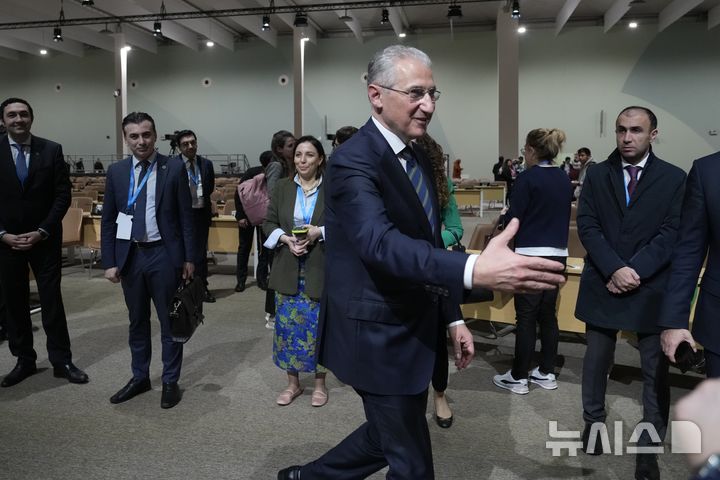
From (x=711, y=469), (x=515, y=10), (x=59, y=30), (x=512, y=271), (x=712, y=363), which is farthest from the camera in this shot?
(x=59, y=30)

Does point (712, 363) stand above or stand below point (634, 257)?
below

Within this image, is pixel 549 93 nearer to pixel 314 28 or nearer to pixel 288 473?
pixel 314 28

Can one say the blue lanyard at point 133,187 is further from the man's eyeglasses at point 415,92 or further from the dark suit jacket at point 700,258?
the dark suit jacket at point 700,258

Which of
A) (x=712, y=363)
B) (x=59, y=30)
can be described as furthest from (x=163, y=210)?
Answer: (x=59, y=30)

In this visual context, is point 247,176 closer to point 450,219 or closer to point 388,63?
point 450,219

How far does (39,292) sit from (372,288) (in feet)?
9.28

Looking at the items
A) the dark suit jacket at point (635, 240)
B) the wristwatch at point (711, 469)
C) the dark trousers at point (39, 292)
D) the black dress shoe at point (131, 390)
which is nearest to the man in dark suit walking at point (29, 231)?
the dark trousers at point (39, 292)

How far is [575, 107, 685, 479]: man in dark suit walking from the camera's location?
237cm

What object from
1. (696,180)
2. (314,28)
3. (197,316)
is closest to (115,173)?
(197,316)

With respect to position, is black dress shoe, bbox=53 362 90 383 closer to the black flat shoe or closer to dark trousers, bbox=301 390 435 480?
the black flat shoe

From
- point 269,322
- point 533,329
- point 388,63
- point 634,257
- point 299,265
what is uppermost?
point 388,63

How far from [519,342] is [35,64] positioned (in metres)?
24.4

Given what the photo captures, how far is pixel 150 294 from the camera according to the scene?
3225mm

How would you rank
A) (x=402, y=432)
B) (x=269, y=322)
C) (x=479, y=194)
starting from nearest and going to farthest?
(x=402, y=432), (x=269, y=322), (x=479, y=194)
